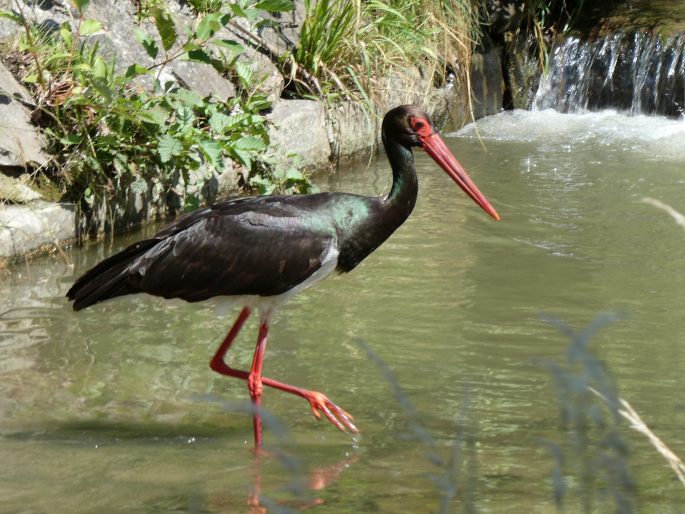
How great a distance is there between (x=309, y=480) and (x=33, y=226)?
2659 millimetres

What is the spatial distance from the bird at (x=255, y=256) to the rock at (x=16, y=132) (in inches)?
68.4

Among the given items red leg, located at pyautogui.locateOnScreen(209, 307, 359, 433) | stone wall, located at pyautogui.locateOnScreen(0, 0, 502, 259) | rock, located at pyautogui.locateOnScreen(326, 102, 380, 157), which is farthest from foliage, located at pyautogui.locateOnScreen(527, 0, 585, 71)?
red leg, located at pyautogui.locateOnScreen(209, 307, 359, 433)

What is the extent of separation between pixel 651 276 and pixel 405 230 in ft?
4.93

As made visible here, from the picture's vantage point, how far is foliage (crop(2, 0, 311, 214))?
5.88 m

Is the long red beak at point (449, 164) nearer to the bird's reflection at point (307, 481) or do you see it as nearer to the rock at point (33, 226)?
the bird's reflection at point (307, 481)

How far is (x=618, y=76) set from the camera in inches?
406

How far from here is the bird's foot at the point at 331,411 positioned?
4070 millimetres

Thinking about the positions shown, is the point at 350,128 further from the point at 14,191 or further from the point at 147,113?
the point at 14,191

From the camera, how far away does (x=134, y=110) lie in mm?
5906

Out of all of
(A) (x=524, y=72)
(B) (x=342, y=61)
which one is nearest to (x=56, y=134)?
(B) (x=342, y=61)

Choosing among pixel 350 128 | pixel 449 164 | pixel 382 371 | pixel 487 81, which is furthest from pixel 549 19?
pixel 382 371

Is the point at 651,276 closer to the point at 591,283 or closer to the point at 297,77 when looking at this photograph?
the point at 591,283

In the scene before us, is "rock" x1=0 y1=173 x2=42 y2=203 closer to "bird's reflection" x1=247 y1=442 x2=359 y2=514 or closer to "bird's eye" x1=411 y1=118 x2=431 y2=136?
"bird's eye" x1=411 y1=118 x2=431 y2=136

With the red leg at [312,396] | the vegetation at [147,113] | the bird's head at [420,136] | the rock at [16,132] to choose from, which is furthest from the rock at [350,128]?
the red leg at [312,396]
